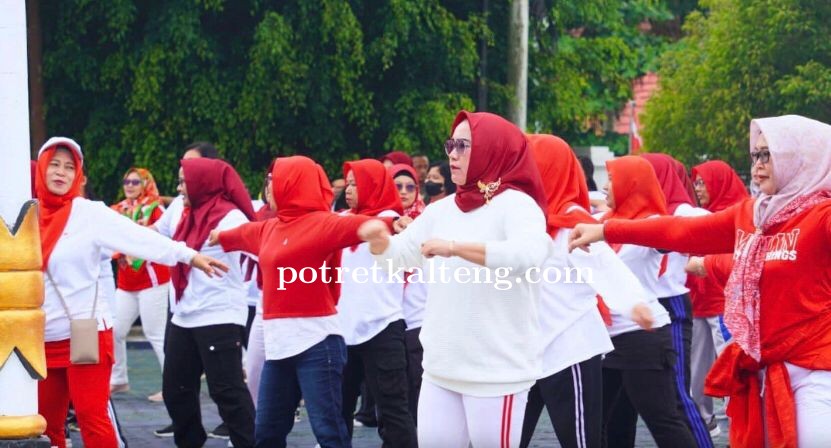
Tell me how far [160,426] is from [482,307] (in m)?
5.51

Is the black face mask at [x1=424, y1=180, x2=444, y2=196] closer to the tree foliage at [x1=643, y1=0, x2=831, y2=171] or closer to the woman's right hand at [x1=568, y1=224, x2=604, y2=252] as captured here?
the woman's right hand at [x1=568, y1=224, x2=604, y2=252]

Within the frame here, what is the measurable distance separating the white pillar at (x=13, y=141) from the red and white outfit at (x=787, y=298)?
124 inches

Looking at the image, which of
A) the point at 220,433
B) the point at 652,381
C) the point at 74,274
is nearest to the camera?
the point at 74,274

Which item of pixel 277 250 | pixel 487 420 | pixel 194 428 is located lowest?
pixel 194 428

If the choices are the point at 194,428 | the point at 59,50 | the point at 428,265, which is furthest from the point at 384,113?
the point at 428,265

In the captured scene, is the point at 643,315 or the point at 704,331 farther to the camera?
the point at 704,331

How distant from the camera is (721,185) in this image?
11.8 meters

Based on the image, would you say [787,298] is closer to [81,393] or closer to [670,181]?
[81,393]

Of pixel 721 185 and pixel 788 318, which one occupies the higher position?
pixel 721 185

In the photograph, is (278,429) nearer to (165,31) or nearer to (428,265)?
(428,265)

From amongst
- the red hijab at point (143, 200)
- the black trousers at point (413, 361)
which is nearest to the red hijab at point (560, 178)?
the black trousers at point (413, 361)

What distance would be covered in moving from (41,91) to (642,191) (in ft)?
37.1

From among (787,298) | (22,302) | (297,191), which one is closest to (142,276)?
(297,191)

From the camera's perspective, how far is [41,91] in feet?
59.5
